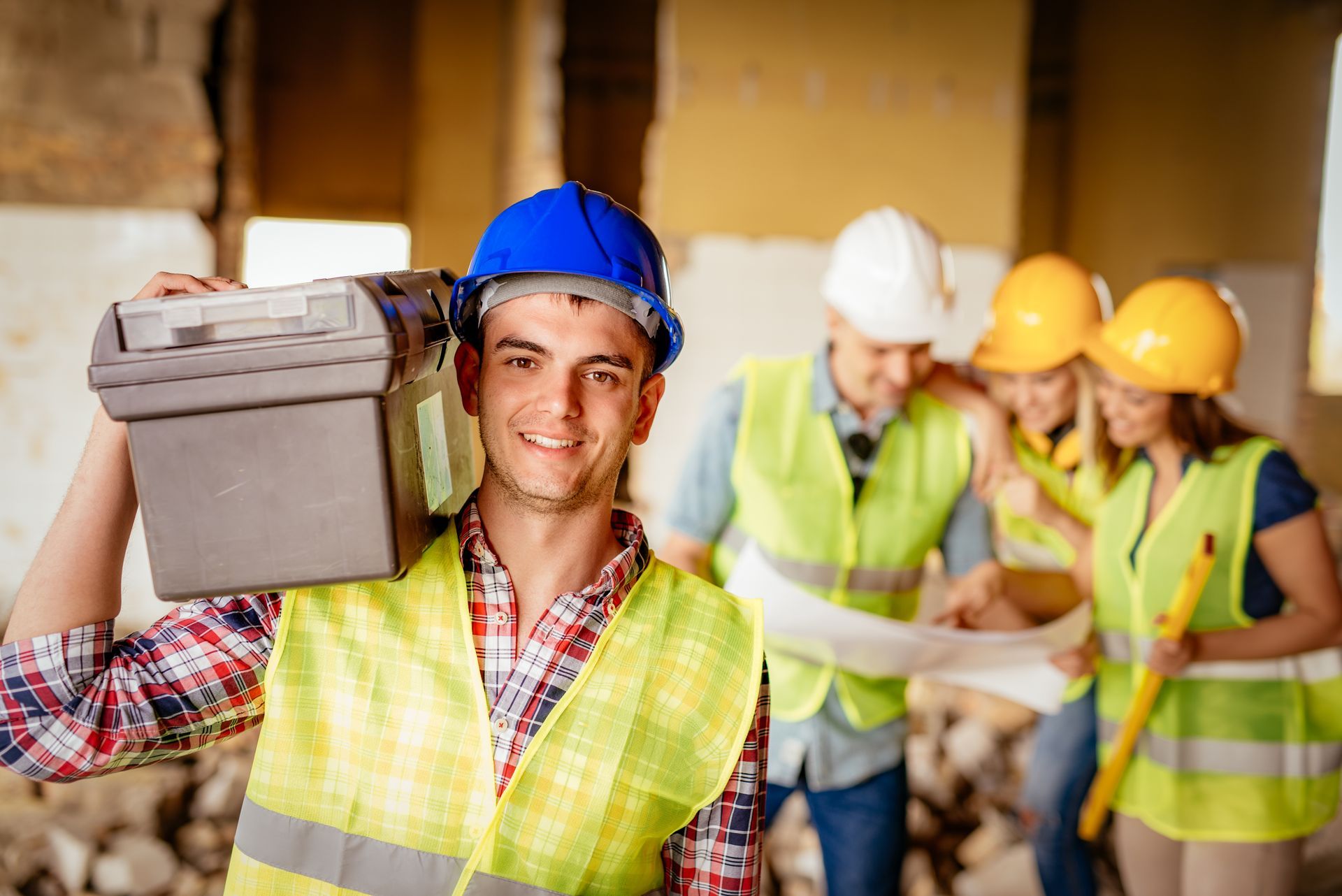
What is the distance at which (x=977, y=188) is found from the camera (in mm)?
5375

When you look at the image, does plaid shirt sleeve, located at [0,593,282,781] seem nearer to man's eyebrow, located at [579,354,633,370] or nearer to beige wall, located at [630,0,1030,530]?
man's eyebrow, located at [579,354,633,370]

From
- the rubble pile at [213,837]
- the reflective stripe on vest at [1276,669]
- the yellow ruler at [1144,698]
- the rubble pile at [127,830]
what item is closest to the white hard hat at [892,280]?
the yellow ruler at [1144,698]

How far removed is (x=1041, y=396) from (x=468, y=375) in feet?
7.82

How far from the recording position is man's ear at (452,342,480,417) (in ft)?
5.84

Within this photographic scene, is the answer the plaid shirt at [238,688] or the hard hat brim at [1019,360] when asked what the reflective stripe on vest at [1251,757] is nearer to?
the hard hat brim at [1019,360]

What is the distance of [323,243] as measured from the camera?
9766mm

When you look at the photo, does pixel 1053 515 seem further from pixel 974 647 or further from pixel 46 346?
pixel 46 346

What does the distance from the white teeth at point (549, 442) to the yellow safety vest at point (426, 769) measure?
0.25 metres

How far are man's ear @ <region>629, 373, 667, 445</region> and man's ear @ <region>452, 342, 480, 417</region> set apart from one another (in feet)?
0.91

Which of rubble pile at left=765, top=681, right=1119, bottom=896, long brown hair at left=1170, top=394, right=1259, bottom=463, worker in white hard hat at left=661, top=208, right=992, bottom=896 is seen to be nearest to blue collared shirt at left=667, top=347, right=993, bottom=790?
worker in white hard hat at left=661, top=208, right=992, bottom=896

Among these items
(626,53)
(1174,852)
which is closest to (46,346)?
(1174,852)

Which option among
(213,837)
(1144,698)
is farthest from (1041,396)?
(213,837)

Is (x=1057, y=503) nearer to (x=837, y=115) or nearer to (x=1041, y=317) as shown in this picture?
(x=1041, y=317)

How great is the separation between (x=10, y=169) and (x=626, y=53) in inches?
263
